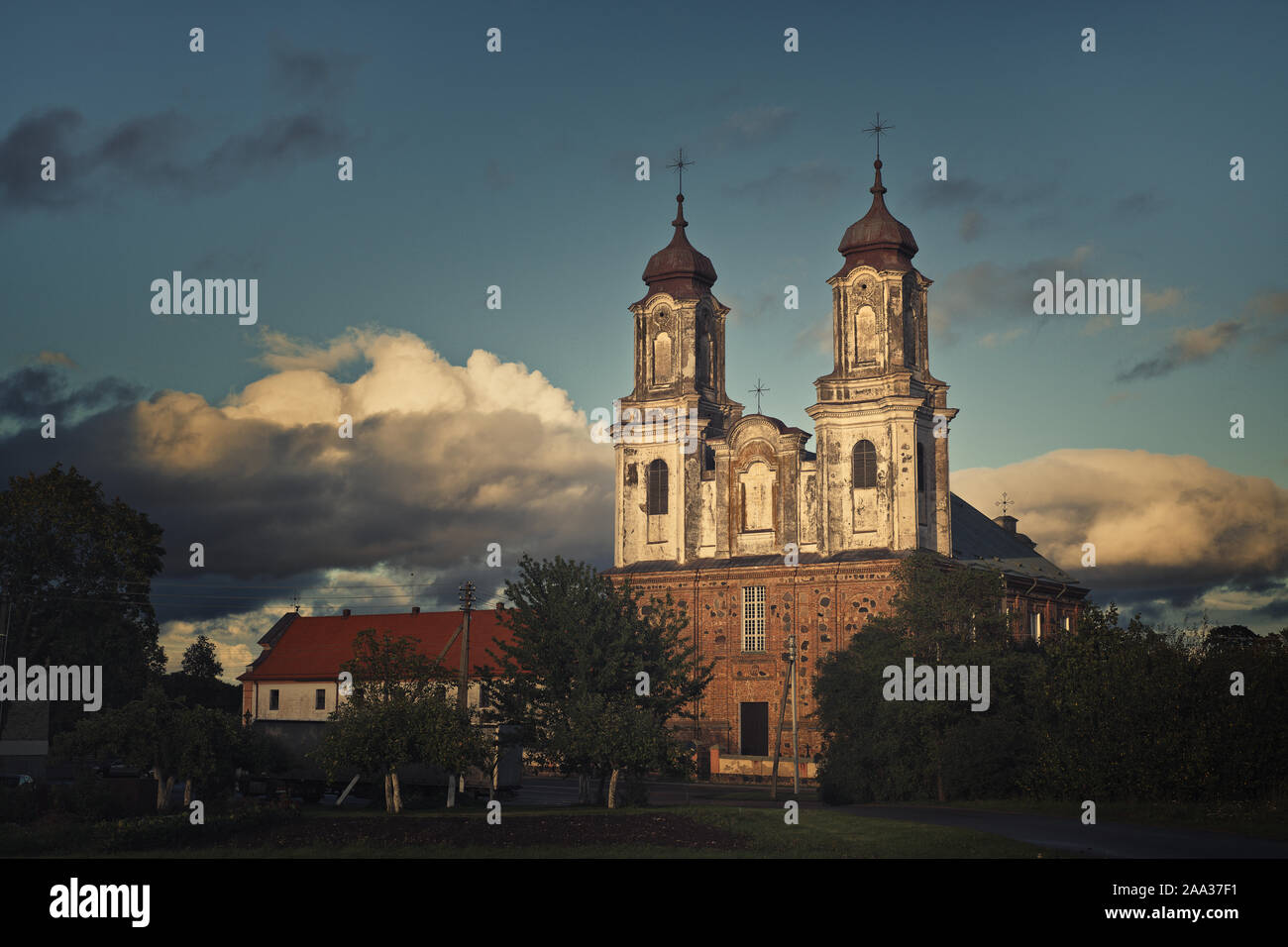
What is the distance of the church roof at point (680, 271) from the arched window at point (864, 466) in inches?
483

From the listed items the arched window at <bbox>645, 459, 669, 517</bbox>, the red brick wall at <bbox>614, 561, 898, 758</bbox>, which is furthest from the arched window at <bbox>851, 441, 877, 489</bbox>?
the arched window at <bbox>645, 459, 669, 517</bbox>

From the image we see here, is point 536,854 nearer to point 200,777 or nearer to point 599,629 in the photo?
point 200,777

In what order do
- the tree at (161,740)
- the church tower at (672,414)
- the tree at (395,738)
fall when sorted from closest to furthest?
the tree at (161,740) → the tree at (395,738) → the church tower at (672,414)

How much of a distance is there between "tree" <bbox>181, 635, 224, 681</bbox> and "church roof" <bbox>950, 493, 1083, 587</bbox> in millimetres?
55876

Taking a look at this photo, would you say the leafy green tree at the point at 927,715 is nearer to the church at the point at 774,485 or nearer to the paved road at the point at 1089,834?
the paved road at the point at 1089,834

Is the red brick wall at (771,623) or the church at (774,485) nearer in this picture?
the red brick wall at (771,623)

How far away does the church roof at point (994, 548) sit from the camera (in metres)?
74.2

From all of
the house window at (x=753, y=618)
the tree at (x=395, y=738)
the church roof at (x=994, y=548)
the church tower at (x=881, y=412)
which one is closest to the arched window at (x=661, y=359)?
the church tower at (x=881, y=412)

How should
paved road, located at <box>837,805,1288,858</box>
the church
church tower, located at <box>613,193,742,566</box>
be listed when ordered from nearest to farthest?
paved road, located at <box>837,805,1288,858</box> < the church < church tower, located at <box>613,193,742,566</box>

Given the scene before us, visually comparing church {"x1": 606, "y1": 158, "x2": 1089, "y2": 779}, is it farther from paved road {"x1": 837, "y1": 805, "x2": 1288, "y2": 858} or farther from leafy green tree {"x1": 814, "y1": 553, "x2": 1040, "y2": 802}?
paved road {"x1": 837, "y1": 805, "x2": 1288, "y2": 858}

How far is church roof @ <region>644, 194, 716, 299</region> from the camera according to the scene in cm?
6994


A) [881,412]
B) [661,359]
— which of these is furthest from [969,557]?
[661,359]

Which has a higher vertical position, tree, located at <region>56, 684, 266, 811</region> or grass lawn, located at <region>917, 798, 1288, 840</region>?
tree, located at <region>56, 684, 266, 811</region>

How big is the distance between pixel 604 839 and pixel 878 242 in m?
44.5
